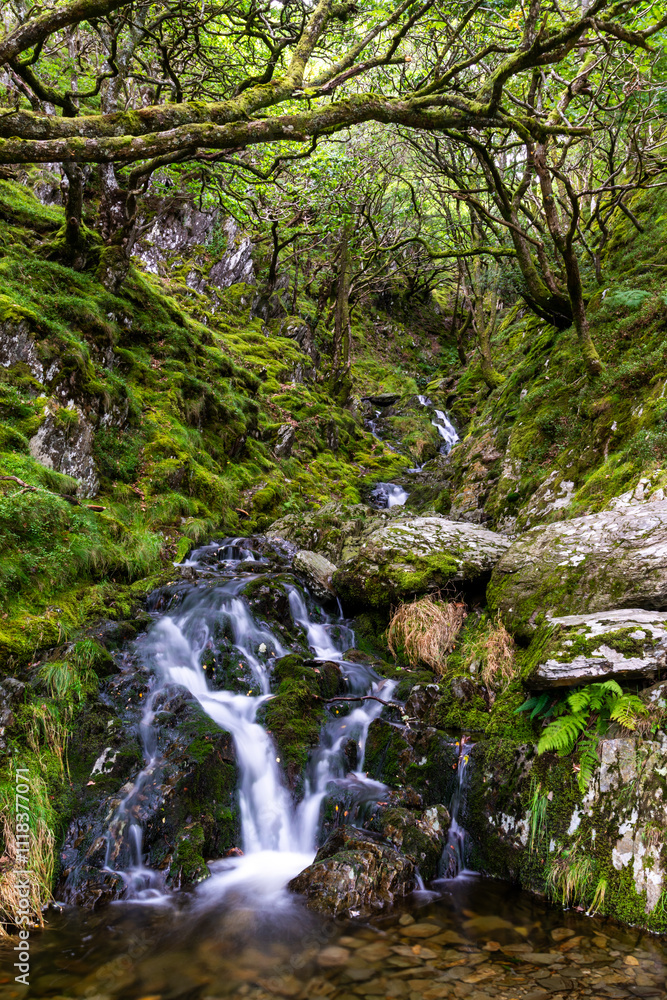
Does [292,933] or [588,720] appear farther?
[588,720]

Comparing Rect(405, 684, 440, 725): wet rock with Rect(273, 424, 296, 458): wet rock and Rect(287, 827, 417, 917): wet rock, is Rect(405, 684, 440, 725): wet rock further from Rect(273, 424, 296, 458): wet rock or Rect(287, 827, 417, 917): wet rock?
Rect(273, 424, 296, 458): wet rock

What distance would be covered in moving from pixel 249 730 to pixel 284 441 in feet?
30.0

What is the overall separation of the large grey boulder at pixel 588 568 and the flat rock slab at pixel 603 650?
305mm

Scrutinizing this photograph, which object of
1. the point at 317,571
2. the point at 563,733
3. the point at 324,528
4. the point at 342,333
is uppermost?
the point at 342,333

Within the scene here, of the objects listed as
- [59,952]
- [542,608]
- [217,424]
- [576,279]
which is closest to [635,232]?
[576,279]

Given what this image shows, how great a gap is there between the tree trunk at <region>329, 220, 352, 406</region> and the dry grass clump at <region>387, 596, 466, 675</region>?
470 inches

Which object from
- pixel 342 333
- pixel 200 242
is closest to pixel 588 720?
pixel 342 333

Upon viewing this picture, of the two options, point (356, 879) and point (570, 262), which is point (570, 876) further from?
point (570, 262)

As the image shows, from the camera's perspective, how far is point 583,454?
770 cm

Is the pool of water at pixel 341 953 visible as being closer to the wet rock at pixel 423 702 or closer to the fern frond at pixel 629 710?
the fern frond at pixel 629 710

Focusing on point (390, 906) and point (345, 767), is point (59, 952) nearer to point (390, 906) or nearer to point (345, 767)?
point (390, 906)

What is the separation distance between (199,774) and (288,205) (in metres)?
15.6

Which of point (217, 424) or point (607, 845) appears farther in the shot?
point (217, 424)

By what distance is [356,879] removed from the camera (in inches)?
163
